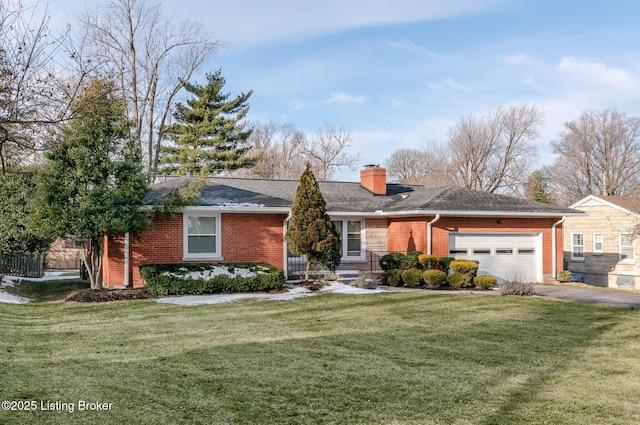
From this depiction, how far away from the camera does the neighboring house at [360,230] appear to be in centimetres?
1756

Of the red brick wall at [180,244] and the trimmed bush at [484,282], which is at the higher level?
the red brick wall at [180,244]

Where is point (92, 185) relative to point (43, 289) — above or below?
above

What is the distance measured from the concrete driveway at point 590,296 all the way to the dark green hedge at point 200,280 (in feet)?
27.1

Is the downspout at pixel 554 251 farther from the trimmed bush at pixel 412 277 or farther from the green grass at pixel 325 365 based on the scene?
the green grass at pixel 325 365

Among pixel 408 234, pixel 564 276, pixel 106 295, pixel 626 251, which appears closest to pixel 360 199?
pixel 408 234

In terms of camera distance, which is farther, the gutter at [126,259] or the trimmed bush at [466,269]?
the trimmed bush at [466,269]

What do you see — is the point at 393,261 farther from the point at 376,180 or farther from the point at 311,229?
the point at 376,180

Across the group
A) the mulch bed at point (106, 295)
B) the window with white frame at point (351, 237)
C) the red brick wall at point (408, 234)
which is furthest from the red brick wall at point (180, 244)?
the red brick wall at point (408, 234)

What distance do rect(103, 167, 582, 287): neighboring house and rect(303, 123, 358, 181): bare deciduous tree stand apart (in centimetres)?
2356

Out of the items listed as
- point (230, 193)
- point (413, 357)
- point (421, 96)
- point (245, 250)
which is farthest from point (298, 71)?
point (413, 357)

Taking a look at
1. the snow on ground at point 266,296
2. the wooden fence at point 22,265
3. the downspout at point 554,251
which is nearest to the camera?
the snow on ground at point 266,296

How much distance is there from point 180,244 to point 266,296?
148 inches

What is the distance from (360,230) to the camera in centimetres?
2133

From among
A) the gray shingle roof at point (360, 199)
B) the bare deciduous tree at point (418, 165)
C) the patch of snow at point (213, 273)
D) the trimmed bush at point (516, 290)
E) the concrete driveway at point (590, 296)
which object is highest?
the bare deciduous tree at point (418, 165)
